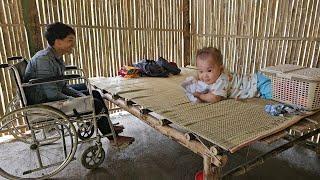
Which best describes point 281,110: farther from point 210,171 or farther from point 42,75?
point 42,75

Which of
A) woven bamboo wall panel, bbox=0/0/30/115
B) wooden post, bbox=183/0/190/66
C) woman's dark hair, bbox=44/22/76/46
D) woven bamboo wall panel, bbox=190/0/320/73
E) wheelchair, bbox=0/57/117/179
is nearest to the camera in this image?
wheelchair, bbox=0/57/117/179

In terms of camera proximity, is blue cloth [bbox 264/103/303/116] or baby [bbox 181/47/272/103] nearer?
blue cloth [bbox 264/103/303/116]

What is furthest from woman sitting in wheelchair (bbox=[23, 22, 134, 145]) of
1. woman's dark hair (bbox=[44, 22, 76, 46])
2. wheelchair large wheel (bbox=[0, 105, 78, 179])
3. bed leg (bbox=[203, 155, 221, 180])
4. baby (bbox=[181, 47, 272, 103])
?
bed leg (bbox=[203, 155, 221, 180])

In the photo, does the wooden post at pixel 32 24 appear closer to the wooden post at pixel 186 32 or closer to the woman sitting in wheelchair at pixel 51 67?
the woman sitting in wheelchair at pixel 51 67

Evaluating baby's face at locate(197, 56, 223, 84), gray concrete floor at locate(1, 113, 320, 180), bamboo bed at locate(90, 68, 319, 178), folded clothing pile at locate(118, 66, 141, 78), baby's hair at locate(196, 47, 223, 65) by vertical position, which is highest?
baby's hair at locate(196, 47, 223, 65)

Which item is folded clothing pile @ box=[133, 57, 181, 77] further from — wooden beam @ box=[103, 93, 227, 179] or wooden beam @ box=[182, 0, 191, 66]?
wooden beam @ box=[103, 93, 227, 179]

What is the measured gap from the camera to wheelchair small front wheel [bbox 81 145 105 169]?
218cm

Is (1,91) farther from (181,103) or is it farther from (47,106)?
(181,103)

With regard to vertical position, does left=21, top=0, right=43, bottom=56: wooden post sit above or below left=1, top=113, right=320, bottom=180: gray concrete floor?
above

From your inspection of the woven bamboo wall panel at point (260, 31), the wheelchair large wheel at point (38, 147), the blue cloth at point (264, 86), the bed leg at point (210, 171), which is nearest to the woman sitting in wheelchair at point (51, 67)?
the wheelchair large wheel at point (38, 147)

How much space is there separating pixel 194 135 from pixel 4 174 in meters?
1.46

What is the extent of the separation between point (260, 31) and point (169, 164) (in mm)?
1906

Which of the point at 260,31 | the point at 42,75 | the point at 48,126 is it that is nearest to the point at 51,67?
the point at 42,75

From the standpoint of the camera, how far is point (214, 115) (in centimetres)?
171
